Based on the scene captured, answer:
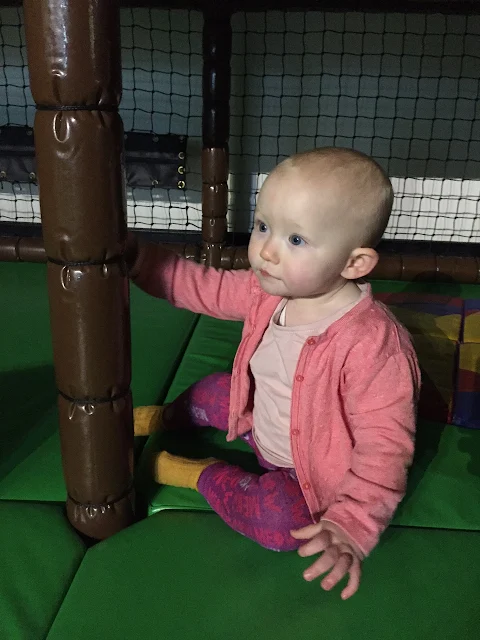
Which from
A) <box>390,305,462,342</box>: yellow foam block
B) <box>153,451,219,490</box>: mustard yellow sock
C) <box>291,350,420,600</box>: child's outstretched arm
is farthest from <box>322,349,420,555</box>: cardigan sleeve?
<box>390,305,462,342</box>: yellow foam block

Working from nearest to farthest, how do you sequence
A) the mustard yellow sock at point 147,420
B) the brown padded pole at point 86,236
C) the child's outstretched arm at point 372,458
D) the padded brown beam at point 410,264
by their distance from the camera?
the brown padded pole at point 86,236, the child's outstretched arm at point 372,458, the mustard yellow sock at point 147,420, the padded brown beam at point 410,264

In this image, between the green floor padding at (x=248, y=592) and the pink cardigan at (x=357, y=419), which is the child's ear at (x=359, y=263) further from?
the green floor padding at (x=248, y=592)

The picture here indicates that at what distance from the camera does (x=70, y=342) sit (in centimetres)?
69

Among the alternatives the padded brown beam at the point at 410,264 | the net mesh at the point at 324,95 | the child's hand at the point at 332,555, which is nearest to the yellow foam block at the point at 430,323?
the padded brown beam at the point at 410,264

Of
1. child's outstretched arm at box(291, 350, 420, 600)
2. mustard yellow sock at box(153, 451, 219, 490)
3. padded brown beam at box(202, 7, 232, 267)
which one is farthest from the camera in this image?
padded brown beam at box(202, 7, 232, 267)

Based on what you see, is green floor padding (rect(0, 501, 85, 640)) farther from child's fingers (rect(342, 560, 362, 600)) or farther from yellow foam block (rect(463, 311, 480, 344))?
yellow foam block (rect(463, 311, 480, 344))

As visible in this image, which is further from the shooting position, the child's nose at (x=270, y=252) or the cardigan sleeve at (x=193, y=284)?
the cardigan sleeve at (x=193, y=284)

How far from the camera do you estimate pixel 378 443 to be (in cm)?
73

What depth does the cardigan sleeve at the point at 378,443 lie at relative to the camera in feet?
2.31

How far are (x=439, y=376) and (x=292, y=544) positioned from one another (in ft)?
1.75

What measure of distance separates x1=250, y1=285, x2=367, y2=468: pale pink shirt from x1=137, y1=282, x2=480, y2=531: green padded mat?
12 cm

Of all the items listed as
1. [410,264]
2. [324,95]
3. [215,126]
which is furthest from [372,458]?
[324,95]

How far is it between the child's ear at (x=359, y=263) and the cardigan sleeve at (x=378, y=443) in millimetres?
114

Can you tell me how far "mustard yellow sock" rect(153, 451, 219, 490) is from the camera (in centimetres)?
90
